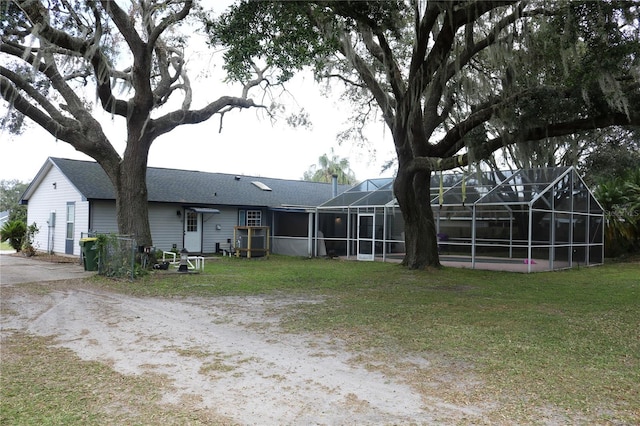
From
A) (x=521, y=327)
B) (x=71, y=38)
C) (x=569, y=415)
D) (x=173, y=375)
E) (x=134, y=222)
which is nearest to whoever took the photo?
(x=569, y=415)

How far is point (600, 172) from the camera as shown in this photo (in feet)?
68.0

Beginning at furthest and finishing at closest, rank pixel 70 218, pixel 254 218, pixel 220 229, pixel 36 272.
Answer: pixel 254 218 → pixel 220 229 → pixel 70 218 → pixel 36 272

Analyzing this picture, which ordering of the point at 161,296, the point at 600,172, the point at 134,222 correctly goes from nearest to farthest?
the point at 161,296 < the point at 134,222 < the point at 600,172

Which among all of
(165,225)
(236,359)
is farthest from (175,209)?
(236,359)

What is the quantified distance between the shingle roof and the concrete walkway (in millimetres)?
2958

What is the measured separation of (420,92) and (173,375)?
9115 mm

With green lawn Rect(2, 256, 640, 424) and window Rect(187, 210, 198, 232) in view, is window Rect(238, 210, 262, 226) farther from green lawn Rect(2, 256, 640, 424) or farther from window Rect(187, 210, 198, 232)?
green lawn Rect(2, 256, 640, 424)

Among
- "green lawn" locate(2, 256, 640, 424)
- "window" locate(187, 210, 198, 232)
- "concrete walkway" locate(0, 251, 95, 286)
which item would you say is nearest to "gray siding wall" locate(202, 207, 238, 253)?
"window" locate(187, 210, 198, 232)

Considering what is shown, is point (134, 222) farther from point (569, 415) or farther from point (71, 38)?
point (569, 415)

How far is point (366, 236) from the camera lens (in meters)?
19.8

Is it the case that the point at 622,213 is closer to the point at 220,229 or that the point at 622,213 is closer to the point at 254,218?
the point at 254,218

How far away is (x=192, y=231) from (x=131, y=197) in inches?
282

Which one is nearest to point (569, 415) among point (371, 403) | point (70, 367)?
point (371, 403)

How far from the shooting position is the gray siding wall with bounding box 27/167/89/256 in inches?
727
